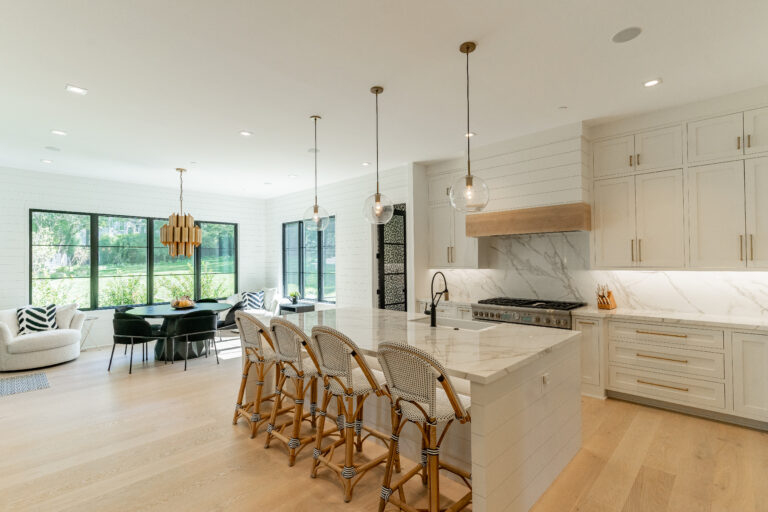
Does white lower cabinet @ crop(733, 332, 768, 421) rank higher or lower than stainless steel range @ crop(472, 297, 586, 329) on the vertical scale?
lower

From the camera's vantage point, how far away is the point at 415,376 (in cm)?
193

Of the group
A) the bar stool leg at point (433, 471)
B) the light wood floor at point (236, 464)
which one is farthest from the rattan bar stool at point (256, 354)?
the bar stool leg at point (433, 471)

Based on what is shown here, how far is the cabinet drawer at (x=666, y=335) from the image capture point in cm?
330

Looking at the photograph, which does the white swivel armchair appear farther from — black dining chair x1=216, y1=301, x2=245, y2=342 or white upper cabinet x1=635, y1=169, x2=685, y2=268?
white upper cabinet x1=635, y1=169, x2=685, y2=268

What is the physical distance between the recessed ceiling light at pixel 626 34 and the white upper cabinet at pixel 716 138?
171 cm

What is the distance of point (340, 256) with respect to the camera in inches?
269

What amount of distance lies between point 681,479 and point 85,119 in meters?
5.79

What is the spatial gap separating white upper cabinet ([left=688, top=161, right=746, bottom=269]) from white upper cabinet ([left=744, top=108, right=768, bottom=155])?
0.15 metres

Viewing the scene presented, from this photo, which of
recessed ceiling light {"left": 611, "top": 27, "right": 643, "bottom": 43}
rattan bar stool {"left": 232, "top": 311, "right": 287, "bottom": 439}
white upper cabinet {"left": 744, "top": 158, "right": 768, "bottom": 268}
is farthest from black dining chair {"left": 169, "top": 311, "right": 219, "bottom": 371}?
white upper cabinet {"left": 744, "top": 158, "right": 768, "bottom": 268}

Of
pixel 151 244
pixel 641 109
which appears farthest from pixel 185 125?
pixel 641 109

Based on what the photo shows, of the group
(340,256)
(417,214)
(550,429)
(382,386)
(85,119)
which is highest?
(85,119)

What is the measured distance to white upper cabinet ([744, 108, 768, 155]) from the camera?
3256mm

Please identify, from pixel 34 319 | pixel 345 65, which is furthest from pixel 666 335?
pixel 34 319

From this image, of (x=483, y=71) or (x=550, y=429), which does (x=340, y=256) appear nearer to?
(x=483, y=71)
